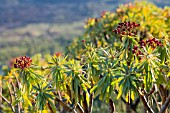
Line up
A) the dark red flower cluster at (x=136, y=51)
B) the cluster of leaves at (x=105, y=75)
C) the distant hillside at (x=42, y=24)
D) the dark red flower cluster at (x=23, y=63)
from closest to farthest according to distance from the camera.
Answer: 1. the cluster of leaves at (x=105, y=75)
2. the dark red flower cluster at (x=23, y=63)
3. the dark red flower cluster at (x=136, y=51)
4. the distant hillside at (x=42, y=24)

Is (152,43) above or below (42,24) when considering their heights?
below

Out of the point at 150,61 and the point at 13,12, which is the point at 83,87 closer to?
the point at 150,61

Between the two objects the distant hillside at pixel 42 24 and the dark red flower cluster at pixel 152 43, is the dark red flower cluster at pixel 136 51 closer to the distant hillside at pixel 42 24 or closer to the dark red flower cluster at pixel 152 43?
the dark red flower cluster at pixel 152 43

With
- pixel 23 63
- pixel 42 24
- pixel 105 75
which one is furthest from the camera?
pixel 42 24

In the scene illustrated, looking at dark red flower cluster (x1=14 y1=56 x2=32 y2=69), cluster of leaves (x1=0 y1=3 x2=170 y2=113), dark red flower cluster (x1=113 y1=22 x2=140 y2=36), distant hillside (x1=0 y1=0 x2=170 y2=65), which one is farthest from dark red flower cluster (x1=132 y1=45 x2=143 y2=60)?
distant hillside (x1=0 y1=0 x2=170 y2=65)

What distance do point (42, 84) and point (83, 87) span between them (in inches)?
25.3

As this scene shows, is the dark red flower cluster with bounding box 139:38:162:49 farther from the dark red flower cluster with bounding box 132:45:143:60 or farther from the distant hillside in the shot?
the distant hillside

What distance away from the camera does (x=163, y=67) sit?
486cm

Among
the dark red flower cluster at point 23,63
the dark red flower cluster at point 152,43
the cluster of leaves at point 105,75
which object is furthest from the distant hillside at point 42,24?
the dark red flower cluster at point 23,63

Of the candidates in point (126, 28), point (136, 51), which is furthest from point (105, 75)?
point (126, 28)

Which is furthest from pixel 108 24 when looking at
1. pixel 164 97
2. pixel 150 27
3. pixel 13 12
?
pixel 13 12

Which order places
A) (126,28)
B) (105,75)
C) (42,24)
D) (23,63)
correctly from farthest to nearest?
(42,24)
(126,28)
(23,63)
(105,75)

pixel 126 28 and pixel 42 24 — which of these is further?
pixel 42 24

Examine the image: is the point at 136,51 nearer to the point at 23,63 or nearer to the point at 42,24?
the point at 23,63
